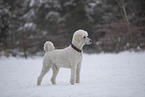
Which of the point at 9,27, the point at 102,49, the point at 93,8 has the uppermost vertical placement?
the point at 93,8

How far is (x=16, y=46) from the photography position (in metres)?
16.4

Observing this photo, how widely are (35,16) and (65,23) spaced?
4501mm

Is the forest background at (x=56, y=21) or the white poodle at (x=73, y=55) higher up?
the forest background at (x=56, y=21)

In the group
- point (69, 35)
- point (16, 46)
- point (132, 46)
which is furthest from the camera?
point (69, 35)

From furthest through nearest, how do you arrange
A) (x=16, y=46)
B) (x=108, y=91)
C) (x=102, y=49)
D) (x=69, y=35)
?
(x=69, y=35) < (x=16, y=46) < (x=102, y=49) < (x=108, y=91)

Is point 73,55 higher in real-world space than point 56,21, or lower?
lower

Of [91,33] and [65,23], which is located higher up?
[65,23]

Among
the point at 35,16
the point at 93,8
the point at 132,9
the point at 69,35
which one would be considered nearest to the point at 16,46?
the point at 35,16

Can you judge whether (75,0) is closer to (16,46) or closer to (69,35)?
(69,35)

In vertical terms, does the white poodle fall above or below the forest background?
below

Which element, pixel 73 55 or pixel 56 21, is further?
pixel 56 21

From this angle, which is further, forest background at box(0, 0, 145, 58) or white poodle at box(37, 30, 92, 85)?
forest background at box(0, 0, 145, 58)

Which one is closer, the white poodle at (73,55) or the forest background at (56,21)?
the white poodle at (73,55)

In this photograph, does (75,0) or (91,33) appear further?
(75,0)
